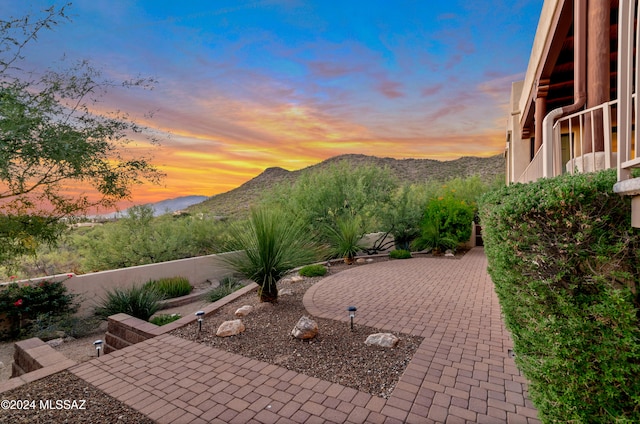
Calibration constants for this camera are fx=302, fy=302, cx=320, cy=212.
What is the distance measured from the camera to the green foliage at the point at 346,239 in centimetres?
942

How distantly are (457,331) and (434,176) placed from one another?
27.4 meters

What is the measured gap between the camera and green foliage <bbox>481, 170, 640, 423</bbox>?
4.70 ft

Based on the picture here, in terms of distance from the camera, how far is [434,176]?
2938cm

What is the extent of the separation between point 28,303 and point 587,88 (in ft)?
31.7

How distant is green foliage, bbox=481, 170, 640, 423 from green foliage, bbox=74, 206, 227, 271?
819cm

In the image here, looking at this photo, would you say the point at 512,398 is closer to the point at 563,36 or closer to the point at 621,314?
the point at 621,314

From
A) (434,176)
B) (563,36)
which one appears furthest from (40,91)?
(434,176)

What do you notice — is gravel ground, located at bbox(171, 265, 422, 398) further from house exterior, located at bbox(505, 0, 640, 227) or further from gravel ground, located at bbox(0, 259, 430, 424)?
house exterior, located at bbox(505, 0, 640, 227)

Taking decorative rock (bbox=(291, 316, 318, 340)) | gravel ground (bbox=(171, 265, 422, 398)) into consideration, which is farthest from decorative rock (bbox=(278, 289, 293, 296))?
decorative rock (bbox=(291, 316, 318, 340))

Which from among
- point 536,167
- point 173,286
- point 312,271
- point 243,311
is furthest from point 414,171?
point 243,311

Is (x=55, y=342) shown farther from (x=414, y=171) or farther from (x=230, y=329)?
(x=414, y=171)

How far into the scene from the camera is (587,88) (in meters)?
3.43

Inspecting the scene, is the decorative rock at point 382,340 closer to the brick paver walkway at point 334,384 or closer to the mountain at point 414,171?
the brick paver walkway at point 334,384

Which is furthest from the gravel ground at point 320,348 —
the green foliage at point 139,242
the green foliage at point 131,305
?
the green foliage at point 139,242
